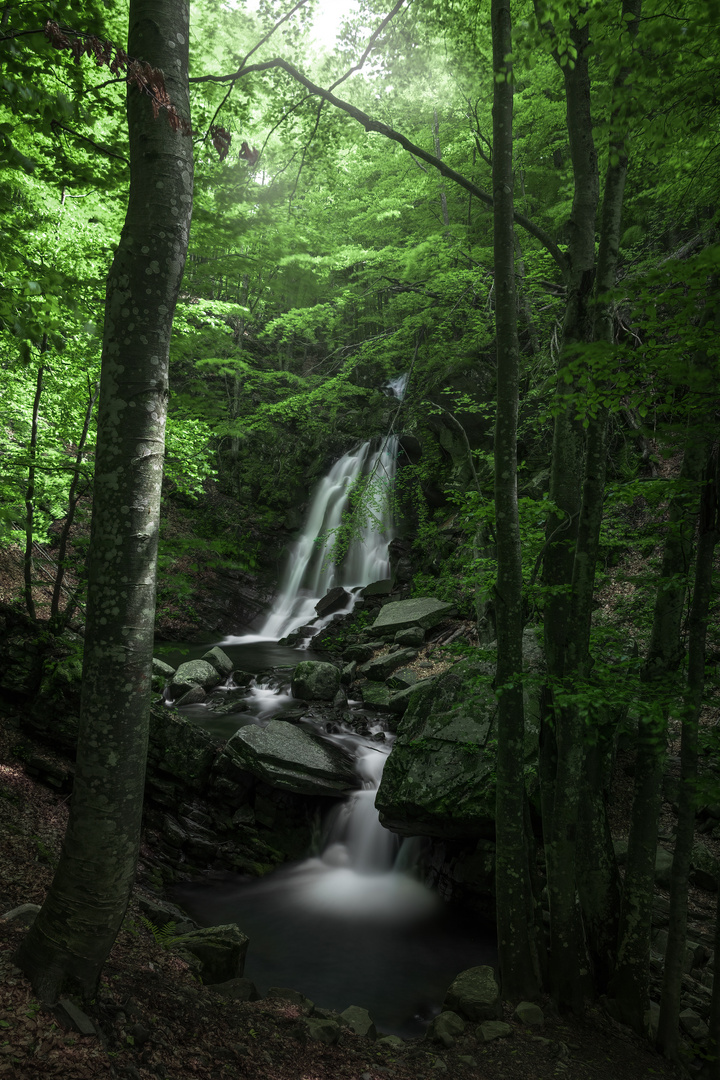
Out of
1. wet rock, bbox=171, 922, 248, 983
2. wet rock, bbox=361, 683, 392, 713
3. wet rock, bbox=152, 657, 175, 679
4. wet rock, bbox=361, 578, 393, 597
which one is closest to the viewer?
wet rock, bbox=171, 922, 248, 983

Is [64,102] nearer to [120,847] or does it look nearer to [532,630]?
[120,847]

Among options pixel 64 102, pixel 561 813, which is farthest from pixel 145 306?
pixel 561 813

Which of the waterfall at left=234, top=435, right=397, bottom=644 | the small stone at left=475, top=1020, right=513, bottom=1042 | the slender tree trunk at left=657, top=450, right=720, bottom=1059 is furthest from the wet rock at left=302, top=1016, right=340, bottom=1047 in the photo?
the waterfall at left=234, top=435, right=397, bottom=644

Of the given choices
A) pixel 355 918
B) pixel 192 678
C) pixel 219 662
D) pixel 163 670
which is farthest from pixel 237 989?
pixel 219 662

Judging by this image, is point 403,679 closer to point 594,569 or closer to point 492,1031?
point 492,1031

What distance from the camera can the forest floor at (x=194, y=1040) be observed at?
2.32 metres

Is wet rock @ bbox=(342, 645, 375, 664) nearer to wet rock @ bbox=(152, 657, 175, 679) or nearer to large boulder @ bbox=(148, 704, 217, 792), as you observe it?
wet rock @ bbox=(152, 657, 175, 679)

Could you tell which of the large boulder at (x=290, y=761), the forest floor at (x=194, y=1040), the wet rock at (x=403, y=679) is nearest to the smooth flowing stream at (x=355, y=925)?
the large boulder at (x=290, y=761)

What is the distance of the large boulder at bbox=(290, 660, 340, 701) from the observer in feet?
36.0

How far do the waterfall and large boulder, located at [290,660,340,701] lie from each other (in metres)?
4.71

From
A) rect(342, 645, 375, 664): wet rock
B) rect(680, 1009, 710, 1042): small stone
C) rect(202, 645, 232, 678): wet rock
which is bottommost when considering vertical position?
rect(680, 1009, 710, 1042): small stone

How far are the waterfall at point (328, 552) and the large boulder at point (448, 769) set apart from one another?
909cm

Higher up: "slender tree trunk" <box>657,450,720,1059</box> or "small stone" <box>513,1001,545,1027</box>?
"slender tree trunk" <box>657,450,720,1059</box>

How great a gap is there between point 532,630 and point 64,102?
8222mm
